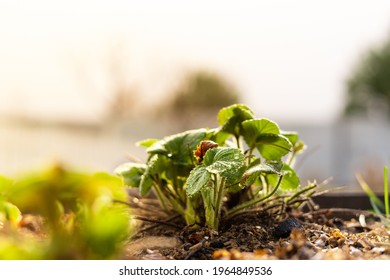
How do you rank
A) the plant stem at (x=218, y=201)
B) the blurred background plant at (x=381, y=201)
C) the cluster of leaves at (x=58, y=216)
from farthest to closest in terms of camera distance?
the blurred background plant at (x=381, y=201) → the plant stem at (x=218, y=201) → the cluster of leaves at (x=58, y=216)

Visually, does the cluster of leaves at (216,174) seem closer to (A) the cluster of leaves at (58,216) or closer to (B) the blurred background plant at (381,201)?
(B) the blurred background plant at (381,201)

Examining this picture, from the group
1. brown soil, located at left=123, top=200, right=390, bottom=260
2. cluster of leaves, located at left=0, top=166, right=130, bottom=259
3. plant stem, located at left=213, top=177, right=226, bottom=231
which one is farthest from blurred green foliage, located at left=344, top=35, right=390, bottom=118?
cluster of leaves, located at left=0, top=166, right=130, bottom=259

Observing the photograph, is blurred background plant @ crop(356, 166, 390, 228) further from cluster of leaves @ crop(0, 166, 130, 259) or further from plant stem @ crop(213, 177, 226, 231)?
cluster of leaves @ crop(0, 166, 130, 259)

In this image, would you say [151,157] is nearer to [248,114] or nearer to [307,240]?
[248,114]

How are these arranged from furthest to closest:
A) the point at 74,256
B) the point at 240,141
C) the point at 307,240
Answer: the point at 240,141, the point at 307,240, the point at 74,256

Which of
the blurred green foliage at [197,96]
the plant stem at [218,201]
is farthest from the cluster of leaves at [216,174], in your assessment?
the blurred green foliage at [197,96]
